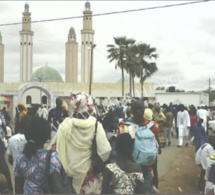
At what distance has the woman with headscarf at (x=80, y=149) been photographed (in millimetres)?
4984

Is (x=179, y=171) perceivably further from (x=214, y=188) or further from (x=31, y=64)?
(x=31, y=64)

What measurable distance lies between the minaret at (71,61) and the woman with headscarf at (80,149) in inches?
3105

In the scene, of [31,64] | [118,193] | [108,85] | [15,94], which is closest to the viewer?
[118,193]

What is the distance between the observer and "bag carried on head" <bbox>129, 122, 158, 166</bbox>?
5070mm

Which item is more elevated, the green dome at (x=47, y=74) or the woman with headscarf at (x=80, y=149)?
the green dome at (x=47, y=74)

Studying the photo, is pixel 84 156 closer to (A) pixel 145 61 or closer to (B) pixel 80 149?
(B) pixel 80 149

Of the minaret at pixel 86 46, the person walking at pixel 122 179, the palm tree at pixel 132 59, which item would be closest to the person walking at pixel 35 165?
the person walking at pixel 122 179

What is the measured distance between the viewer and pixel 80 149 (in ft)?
16.4

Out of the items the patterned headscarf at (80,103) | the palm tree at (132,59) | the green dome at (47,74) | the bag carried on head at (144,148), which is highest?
the green dome at (47,74)

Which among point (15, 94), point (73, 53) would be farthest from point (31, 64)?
point (15, 94)

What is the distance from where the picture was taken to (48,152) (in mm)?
3861

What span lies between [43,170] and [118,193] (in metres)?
0.79

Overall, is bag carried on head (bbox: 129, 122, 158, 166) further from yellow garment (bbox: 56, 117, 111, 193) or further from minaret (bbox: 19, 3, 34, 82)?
minaret (bbox: 19, 3, 34, 82)

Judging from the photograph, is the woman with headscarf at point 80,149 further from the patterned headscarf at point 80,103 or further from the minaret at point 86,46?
the minaret at point 86,46
